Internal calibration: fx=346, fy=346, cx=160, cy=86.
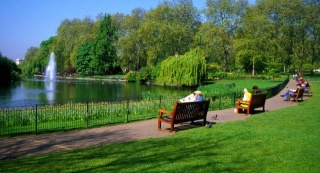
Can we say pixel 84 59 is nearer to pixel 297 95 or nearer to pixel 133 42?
pixel 133 42

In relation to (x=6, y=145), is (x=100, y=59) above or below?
above

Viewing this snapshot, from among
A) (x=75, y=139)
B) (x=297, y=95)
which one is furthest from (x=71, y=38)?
(x=75, y=139)

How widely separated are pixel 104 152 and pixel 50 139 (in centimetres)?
298

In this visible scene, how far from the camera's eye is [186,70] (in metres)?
60.7

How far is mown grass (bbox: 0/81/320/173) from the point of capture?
6.57m

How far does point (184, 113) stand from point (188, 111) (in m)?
0.18

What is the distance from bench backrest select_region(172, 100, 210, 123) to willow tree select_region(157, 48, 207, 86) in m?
47.9

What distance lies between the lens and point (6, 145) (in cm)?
944

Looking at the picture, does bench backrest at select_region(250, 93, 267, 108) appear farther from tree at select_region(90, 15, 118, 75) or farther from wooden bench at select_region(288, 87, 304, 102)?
tree at select_region(90, 15, 118, 75)

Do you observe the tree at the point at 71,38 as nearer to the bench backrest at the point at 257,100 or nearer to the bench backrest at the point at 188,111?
the bench backrest at the point at 257,100

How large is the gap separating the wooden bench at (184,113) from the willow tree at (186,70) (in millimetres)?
47916

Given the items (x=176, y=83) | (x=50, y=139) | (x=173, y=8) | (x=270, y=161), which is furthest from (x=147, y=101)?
(x=173, y=8)

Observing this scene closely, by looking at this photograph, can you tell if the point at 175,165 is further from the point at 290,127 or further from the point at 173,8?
the point at 173,8

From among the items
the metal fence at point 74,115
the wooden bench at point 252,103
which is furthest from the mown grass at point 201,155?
the metal fence at point 74,115
